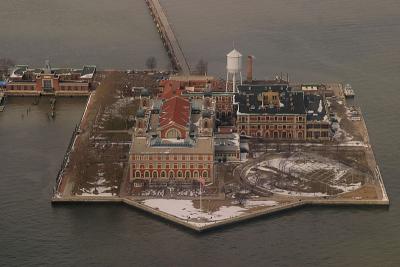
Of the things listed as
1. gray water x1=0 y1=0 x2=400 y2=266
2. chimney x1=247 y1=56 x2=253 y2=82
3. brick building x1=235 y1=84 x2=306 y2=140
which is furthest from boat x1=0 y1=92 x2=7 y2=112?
chimney x1=247 y1=56 x2=253 y2=82

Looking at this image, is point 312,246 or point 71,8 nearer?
point 312,246

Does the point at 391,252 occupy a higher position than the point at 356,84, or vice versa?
the point at 356,84

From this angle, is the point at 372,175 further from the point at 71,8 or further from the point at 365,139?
the point at 71,8

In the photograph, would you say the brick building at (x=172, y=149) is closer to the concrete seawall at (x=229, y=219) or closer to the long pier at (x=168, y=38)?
the concrete seawall at (x=229, y=219)

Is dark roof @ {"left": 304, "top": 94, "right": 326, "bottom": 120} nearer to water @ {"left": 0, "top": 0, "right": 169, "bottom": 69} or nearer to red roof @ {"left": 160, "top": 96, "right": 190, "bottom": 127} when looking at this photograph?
red roof @ {"left": 160, "top": 96, "right": 190, "bottom": 127}

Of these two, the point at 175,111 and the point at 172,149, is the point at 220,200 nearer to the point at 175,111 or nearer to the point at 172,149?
the point at 172,149

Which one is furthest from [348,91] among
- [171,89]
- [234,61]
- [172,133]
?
[172,133]

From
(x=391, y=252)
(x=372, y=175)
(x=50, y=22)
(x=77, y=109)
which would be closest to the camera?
(x=391, y=252)

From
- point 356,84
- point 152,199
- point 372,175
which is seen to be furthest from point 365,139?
point 152,199
